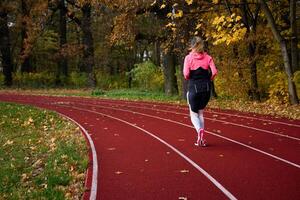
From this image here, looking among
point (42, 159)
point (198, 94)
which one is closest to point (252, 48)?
point (198, 94)

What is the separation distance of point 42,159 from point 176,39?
1508 cm

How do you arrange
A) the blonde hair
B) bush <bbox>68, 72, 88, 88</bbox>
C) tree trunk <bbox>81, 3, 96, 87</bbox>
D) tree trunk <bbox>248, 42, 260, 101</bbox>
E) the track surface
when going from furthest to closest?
bush <bbox>68, 72, 88, 88</bbox>, tree trunk <bbox>81, 3, 96, 87</bbox>, tree trunk <bbox>248, 42, 260, 101</bbox>, the blonde hair, the track surface

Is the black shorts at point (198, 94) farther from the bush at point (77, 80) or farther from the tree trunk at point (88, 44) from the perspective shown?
the bush at point (77, 80)

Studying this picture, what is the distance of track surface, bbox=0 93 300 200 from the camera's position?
22.4 feet

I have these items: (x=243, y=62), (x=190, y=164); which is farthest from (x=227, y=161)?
(x=243, y=62)

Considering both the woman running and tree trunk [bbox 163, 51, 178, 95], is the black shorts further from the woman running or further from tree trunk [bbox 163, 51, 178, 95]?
tree trunk [bbox 163, 51, 178, 95]

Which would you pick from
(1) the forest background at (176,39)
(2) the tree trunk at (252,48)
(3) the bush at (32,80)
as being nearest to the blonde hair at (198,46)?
(1) the forest background at (176,39)

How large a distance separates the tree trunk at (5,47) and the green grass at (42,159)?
27.9 metres

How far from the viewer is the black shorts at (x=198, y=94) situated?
9.79 meters

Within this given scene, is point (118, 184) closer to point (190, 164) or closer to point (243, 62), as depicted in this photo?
point (190, 164)

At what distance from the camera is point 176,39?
24547 millimetres

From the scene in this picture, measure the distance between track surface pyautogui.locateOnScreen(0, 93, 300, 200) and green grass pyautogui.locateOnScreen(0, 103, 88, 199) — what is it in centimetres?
38

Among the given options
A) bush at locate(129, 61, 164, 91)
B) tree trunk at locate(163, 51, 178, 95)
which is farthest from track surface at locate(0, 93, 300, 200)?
bush at locate(129, 61, 164, 91)

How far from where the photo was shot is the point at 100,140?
1177 centimetres
